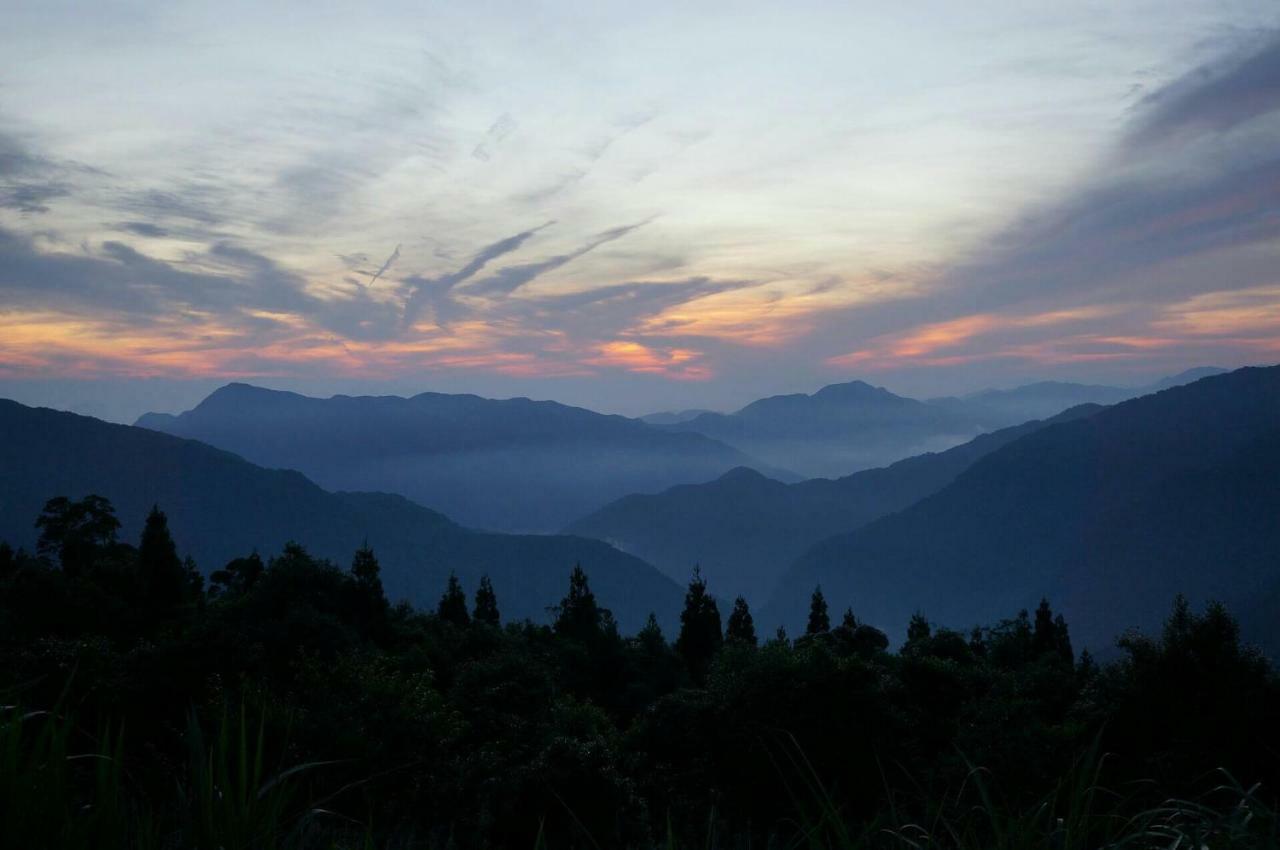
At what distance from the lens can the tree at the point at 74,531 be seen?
91.5 metres

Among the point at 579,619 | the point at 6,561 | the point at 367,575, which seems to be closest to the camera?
the point at 367,575

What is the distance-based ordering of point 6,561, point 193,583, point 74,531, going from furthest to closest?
point 74,531 < point 193,583 < point 6,561

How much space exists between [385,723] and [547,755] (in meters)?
8.40

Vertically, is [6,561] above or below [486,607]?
above

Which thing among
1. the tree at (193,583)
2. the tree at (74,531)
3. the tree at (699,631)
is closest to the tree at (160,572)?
the tree at (193,583)

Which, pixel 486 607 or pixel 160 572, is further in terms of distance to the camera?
pixel 486 607

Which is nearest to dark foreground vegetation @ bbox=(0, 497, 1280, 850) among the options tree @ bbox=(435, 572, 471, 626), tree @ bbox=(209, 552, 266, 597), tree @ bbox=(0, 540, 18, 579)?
tree @ bbox=(209, 552, 266, 597)

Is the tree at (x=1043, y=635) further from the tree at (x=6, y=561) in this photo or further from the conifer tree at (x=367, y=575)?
the tree at (x=6, y=561)

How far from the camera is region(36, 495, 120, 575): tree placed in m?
91.5

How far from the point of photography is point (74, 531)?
94500 millimetres

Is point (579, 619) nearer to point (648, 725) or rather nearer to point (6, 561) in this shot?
point (648, 725)

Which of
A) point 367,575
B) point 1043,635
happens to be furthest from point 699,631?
point 1043,635

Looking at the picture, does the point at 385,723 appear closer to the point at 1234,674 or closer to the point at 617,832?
the point at 617,832

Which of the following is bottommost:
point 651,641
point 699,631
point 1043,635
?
point 1043,635
